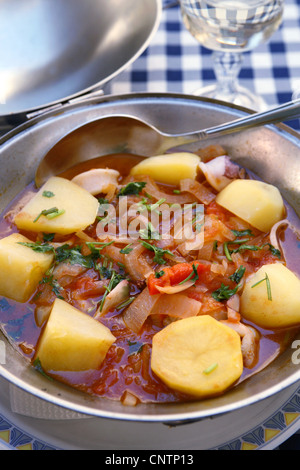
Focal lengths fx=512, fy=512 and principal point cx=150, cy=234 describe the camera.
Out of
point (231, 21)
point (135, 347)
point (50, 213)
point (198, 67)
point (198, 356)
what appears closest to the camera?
point (198, 356)

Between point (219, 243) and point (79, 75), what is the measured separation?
158cm

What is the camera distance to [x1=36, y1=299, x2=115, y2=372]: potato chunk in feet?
5.72

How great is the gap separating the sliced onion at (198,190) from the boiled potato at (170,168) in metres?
0.04

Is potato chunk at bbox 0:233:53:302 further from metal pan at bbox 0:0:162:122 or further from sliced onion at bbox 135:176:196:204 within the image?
metal pan at bbox 0:0:162:122

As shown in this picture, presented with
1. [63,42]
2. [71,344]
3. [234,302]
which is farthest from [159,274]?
[63,42]

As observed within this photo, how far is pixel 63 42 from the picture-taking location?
3.14 m

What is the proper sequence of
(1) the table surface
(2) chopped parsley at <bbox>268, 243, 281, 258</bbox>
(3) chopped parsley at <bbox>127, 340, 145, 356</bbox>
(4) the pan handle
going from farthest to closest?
(1) the table surface < (4) the pan handle < (2) chopped parsley at <bbox>268, 243, 281, 258</bbox> < (3) chopped parsley at <bbox>127, 340, 145, 356</bbox>

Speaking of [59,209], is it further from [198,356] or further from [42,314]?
[198,356]

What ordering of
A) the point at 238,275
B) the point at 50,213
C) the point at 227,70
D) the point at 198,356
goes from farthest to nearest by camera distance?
the point at 227,70 < the point at 50,213 < the point at 238,275 < the point at 198,356

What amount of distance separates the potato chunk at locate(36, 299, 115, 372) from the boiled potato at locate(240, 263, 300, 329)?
20.9 inches

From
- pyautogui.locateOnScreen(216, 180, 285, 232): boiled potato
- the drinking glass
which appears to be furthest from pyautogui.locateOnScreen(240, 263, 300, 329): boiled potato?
the drinking glass

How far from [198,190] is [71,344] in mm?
928

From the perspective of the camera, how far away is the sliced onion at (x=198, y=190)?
2271 mm

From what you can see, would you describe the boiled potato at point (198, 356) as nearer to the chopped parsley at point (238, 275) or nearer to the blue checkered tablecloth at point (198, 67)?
the chopped parsley at point (238, 275)
